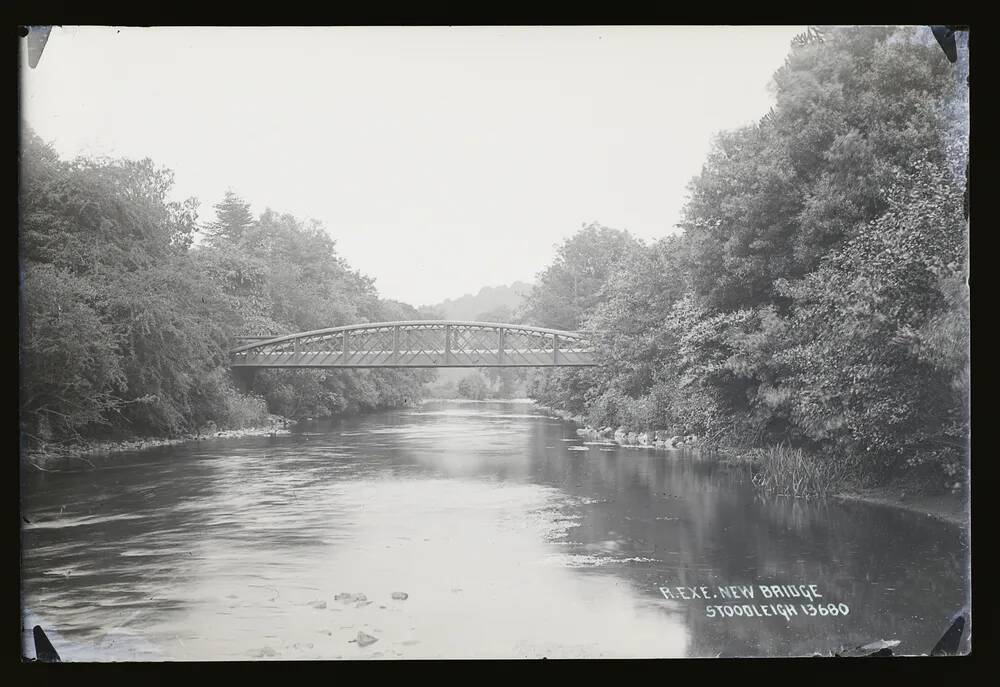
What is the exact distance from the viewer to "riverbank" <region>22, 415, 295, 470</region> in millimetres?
6055

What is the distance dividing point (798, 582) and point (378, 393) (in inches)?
170

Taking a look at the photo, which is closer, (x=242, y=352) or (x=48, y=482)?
(x=48, y=482)

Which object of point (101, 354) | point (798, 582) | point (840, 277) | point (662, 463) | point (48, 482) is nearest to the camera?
point (798, 582)

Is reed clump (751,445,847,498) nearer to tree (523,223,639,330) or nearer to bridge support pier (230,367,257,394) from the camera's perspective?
tree (523,223,639,330)

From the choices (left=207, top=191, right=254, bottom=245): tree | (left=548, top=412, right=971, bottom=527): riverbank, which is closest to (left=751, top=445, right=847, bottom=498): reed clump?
(left=548, top=412, right=971, bottom=527): riverbank

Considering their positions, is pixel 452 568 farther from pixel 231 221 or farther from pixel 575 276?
pixel 231 221

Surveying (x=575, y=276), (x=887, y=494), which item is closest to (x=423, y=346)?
(x=575, y=276)

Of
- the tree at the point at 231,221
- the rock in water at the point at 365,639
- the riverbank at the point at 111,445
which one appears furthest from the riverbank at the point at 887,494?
the rock in water at the point at 365,639

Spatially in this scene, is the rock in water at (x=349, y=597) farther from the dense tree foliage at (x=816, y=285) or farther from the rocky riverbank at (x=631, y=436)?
the rocky riverbank at (x=631, y=436)

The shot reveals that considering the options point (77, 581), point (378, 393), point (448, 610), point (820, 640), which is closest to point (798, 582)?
point (820, 640)

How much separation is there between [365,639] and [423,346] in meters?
2.79

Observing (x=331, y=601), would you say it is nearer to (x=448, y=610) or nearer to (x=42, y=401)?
(x=448, y=610)

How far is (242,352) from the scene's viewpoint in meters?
7.62

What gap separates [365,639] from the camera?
5.00m
